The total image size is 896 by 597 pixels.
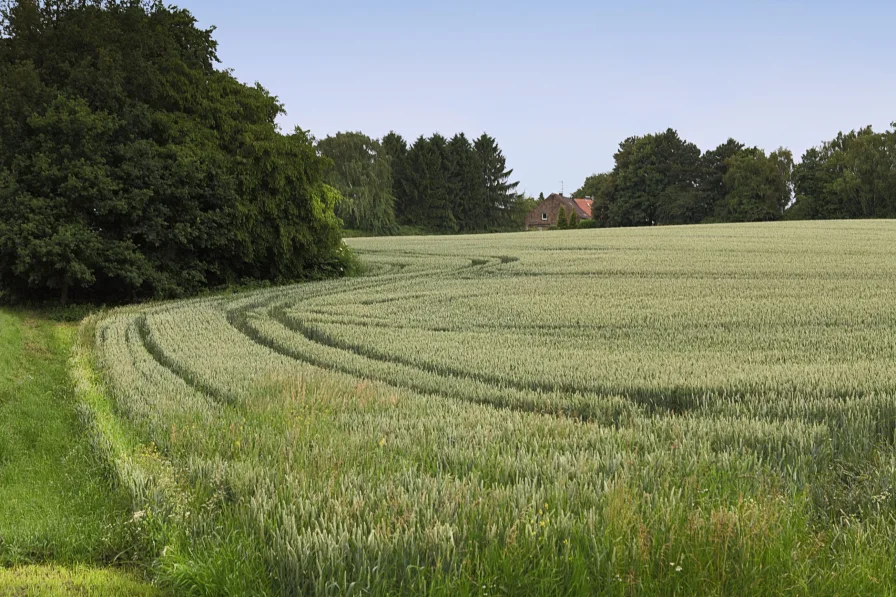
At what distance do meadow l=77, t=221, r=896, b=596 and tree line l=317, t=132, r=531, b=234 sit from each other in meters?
67.1

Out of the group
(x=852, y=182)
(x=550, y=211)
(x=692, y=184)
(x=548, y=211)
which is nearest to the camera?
(x=852, y=182)

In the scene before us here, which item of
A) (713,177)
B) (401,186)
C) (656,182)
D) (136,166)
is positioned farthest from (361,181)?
(136,166)

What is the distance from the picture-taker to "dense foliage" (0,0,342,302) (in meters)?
18.2

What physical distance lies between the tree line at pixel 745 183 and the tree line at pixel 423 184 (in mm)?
15850

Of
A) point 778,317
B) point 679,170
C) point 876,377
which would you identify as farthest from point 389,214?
point 876,377

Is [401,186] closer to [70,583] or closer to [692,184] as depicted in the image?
[692,184]

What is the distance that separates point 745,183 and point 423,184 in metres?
38.9

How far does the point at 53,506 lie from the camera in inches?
223

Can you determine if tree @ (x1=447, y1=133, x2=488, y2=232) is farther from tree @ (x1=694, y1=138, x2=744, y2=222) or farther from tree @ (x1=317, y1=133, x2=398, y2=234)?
tree @ (x1=694, y1=138, x2=744, y2=222)

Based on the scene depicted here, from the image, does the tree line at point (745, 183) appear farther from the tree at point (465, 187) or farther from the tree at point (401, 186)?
the tree at point (401, 186)

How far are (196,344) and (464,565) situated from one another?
9.09 metres

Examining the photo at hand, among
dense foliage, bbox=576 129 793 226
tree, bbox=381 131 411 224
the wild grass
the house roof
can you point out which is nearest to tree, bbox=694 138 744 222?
dense foliage, bbox=576 129 793 226

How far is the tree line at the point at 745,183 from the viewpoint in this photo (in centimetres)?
7319

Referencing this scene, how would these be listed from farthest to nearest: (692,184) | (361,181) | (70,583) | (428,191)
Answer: (428,191)
(692,184)
(361,181)
(70,583)
